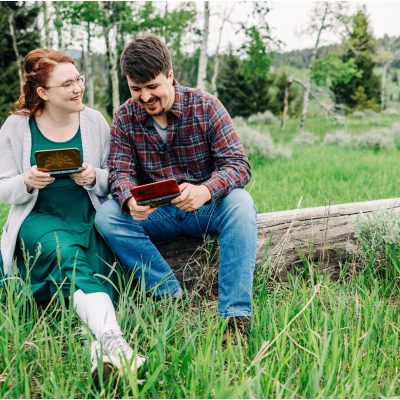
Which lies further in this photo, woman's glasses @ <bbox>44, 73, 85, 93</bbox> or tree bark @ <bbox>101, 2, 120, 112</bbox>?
tree bark @ <bbox>101, 2, 120, 112</bbox>

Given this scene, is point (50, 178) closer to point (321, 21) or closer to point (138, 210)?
point (138, 210)

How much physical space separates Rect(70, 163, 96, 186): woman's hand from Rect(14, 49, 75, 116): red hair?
0.48 m

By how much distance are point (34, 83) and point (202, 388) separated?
6.25 ft

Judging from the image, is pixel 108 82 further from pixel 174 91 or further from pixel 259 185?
pixel 174 91

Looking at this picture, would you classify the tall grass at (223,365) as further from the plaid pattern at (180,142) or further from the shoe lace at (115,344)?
the plaid pattern at (180,142)

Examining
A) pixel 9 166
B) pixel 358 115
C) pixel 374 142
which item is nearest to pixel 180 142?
pixel 9 166

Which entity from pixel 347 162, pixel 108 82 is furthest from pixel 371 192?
pixel 108 82

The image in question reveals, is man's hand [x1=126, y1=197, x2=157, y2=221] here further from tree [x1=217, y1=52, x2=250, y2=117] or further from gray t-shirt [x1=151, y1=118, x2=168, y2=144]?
tree [x1=217, y1=52, x2=250, y2=117]

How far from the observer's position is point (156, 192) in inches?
98.7

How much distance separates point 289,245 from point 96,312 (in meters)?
1.33

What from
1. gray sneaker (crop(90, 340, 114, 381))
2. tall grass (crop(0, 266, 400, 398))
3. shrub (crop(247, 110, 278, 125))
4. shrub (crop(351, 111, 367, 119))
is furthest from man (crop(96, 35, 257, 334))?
shrub (crop(351, 111, 367, 119))

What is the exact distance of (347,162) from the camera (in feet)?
24.7

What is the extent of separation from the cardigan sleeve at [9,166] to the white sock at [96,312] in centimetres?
71

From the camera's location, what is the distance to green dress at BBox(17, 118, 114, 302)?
2512 millimetres
